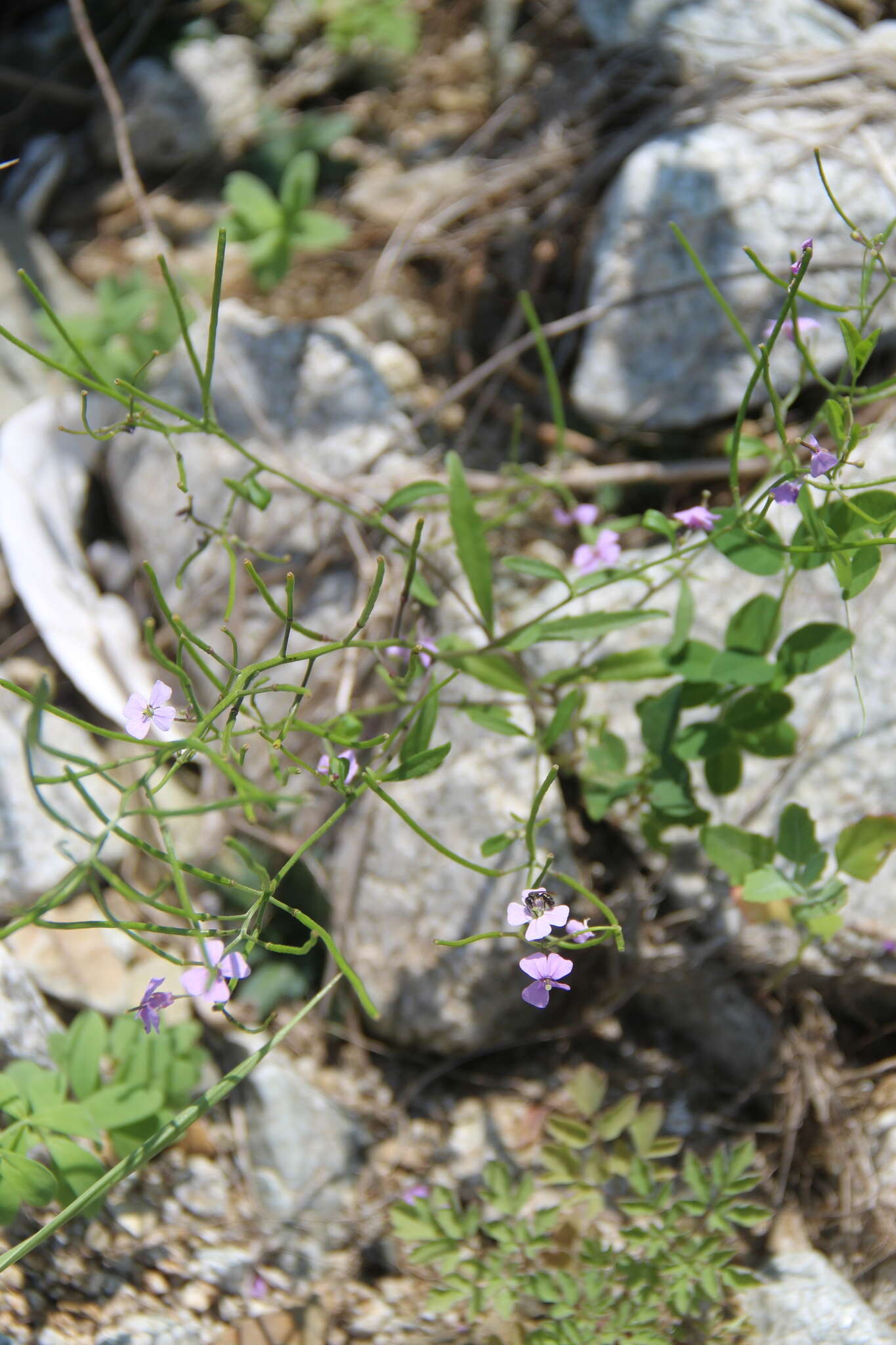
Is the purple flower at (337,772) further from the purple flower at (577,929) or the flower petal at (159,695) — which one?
the purple flower at (577,929)

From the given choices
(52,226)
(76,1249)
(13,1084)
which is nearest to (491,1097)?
(76,1249)

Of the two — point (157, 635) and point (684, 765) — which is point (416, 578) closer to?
point (684, 765)

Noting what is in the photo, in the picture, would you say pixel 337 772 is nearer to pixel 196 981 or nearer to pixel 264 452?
pixel 196 981

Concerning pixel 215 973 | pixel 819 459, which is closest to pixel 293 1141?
pixel 215 973

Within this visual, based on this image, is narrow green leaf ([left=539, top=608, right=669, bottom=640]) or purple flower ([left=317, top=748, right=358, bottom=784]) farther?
narrow green leaf ([left=539, top=608, right=669, bottom=640])

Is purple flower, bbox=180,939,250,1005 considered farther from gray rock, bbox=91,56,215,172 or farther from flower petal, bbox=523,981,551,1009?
gray rock, bbox=91,56,215,172

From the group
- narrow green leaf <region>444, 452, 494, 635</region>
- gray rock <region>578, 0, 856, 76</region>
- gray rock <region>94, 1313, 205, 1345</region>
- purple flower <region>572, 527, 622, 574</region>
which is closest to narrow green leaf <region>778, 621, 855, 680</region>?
purple flower <region>572, 527, 622, 574</region>
